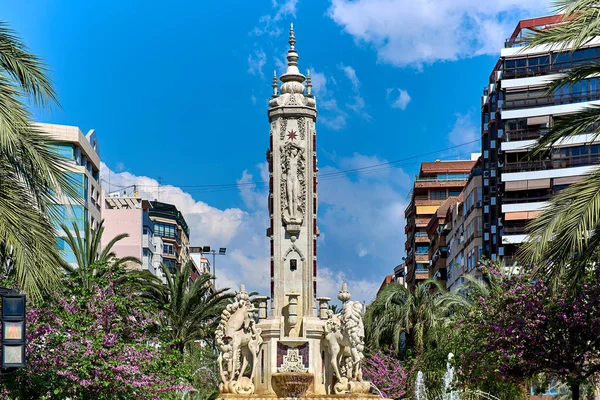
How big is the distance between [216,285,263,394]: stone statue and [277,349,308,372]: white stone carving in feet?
3.17

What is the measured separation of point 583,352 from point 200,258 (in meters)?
138

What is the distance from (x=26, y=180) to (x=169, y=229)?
10739cm

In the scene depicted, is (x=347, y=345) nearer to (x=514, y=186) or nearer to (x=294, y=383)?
(x=294, y=383)

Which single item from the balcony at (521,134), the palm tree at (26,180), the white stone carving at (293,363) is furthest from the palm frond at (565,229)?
the balcony at (521,134)

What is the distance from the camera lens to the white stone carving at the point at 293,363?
127 feet

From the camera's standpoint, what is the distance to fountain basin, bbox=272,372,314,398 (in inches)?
1487

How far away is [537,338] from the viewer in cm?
3378

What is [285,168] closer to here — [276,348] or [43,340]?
[276,348]

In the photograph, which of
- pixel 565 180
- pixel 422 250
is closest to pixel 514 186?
pixel 565 180

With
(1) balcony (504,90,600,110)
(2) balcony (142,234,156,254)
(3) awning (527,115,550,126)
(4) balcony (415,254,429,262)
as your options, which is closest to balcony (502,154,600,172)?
(3) awning (527,115,550,126)

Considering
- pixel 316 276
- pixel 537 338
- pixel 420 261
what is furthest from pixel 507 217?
pixel 420 261

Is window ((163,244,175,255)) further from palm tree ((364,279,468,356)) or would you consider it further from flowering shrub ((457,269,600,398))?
flowering shrub ((457,269,600,398))

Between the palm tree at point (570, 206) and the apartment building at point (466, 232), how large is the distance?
54.6m

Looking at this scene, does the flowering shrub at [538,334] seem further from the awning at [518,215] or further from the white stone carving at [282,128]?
the awning at [518,215]
